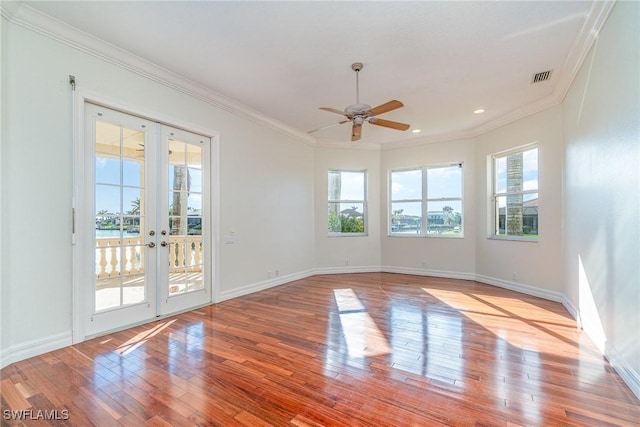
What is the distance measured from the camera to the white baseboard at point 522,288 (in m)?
4.25

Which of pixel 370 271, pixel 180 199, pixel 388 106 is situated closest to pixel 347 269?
pixel 370 271

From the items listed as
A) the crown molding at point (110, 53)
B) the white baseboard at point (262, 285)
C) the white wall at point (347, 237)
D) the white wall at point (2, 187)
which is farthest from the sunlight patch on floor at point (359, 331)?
the crown molding at point (110, 53)

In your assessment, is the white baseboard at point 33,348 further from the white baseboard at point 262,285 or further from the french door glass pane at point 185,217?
the white baseboard at point 262,285

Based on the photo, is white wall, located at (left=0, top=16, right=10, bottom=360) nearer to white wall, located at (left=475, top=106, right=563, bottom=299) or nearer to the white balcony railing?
the white balcony railing

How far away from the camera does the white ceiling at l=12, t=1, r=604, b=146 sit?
2.48 metres

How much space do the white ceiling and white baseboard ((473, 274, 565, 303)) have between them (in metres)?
2.75

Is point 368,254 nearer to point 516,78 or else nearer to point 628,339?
point 516,78

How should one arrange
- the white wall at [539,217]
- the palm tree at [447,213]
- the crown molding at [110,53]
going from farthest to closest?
the palm tree at [447,213], the white wall at [539,217], the crown molding at [110,53]

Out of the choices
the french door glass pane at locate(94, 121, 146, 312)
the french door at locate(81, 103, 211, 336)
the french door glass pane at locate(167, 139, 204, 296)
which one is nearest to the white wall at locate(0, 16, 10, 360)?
the french door at locate(81, 103, 211, 336)

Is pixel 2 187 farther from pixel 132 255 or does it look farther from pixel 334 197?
pixel 334 197

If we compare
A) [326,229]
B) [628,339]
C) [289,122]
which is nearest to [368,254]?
[326,229]

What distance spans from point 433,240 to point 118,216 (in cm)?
549

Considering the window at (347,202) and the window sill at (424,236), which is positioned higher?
the window at (347,202)

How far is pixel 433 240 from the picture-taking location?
20.3 feet
